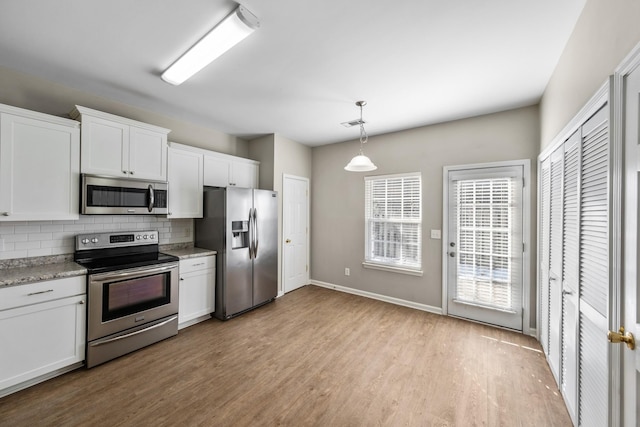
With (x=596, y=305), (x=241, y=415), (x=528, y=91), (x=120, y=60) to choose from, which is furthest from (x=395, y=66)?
(x=241, y=415)

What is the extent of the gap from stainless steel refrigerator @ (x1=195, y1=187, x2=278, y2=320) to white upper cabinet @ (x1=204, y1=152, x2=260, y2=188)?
17cm

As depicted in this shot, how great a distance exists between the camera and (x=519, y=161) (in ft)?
10.00

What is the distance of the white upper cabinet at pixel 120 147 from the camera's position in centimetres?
252

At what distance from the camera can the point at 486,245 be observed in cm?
326

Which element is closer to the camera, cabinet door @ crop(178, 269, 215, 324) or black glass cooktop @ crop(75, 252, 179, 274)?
black glass cooktop @ crop(75, 252, 179, 274)

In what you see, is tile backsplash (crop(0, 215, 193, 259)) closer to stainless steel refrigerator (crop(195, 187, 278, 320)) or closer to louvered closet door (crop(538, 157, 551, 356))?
stainless steel refrigerator (crop(195, 187, 278, 320))

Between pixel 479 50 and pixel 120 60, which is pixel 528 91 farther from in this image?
pixel 120 60

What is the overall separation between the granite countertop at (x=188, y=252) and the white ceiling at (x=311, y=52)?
6.06 ft

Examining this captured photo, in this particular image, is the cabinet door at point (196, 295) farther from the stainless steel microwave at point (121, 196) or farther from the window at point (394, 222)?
the window at point (394, 222)

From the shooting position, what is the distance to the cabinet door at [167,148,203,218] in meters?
3.26

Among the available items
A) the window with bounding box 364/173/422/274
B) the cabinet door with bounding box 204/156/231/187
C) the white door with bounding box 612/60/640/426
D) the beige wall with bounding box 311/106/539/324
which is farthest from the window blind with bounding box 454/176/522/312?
the cabinet door with bounding box 204/156/231/187

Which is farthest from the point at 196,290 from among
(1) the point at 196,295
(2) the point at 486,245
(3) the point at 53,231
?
(2) the point at 486,245

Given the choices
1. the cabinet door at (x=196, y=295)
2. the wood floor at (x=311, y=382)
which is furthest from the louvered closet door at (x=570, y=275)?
the cabinet door at (x=196, y=295)

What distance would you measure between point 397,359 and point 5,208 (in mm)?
3720
